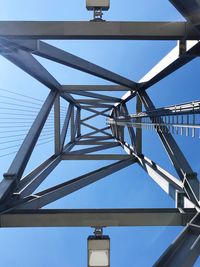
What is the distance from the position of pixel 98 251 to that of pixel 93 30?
3.46 metres

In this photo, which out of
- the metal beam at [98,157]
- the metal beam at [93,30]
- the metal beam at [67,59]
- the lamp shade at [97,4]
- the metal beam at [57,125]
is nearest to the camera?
the metal beam at [93,30]

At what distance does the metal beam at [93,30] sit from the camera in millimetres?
4773

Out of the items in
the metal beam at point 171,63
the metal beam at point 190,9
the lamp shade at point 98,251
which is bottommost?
the lamp shade at point 98,251

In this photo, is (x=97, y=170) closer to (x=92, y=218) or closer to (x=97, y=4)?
(x=92, y=218)

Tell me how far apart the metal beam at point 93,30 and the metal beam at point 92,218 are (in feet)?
9.32

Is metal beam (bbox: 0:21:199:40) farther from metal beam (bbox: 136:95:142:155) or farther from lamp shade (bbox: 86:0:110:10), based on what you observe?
metal beam (bbox: 136:95:142:155)

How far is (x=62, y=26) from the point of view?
4.77 m

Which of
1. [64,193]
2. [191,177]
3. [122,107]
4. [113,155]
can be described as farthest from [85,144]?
[191,177]

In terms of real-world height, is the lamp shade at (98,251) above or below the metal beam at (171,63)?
below

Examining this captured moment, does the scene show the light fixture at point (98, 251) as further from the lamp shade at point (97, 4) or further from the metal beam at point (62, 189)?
the lamp shade at point (97, 4)

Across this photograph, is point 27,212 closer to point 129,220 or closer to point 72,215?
point 72,215

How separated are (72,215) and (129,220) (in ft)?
2.91

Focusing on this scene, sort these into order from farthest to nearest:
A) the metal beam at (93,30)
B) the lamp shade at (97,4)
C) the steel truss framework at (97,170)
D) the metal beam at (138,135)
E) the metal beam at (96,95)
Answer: the metal beam at (96,95) < the metal beam at (138,135) < the lamp shade at (97,4) < the metal beam at (93,30) < the steel truss framework at (97,170)

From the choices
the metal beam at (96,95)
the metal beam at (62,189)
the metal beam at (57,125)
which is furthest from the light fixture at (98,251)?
the metal beam at (96,95)
